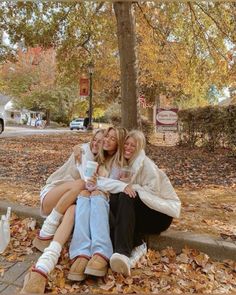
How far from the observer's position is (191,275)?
2.97 m

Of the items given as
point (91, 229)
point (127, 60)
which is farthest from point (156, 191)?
point (127, 60)

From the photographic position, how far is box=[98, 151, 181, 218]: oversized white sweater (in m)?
3.13

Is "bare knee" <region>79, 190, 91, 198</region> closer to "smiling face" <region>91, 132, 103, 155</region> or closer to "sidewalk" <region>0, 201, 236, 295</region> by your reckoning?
"smiling face" <region>91, 132, 103, 155</region>

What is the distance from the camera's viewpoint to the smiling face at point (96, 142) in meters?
3.41

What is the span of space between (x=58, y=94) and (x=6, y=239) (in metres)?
43.9

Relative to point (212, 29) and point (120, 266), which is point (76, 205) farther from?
point (212, 29)

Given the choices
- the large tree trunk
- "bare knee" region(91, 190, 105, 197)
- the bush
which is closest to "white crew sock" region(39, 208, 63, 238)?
"bare knee" region(91, 190, 105, 197)

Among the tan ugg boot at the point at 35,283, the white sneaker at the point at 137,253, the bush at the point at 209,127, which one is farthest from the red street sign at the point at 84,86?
the tan ugg boot at the point at 35,283

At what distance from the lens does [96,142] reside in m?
3.44

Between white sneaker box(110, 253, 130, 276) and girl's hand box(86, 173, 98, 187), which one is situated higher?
girl's hand box(86, 173, 98, 187)

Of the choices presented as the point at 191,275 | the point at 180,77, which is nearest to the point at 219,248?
the point at 191,275

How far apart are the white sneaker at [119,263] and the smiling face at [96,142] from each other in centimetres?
100

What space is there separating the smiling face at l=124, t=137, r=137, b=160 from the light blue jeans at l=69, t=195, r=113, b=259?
45cm

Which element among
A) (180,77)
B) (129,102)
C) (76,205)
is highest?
(180,77)
